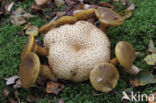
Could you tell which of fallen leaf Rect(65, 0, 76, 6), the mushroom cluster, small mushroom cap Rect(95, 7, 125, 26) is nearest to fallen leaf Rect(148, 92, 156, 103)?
the mushroom cluster

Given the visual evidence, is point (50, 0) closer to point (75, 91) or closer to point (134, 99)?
point (75, 91)

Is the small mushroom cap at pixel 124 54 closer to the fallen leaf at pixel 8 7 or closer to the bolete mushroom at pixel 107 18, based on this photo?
the bolete mushroom at pixel 107 18

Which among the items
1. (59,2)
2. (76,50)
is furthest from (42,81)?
(59,2)

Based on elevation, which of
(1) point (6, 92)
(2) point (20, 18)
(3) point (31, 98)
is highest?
(2) point (20, 18)

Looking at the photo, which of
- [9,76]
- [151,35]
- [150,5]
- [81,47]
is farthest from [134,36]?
[9,76]

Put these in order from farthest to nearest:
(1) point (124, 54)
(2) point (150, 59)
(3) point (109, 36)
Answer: (3) point (109, 36) → (2) point (150, 59) → (1) point (124, 54)

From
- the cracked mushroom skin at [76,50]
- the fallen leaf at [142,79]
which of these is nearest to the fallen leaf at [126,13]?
the cracked mushroom skin at [76,50]

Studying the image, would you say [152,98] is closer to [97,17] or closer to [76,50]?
[76,50]
